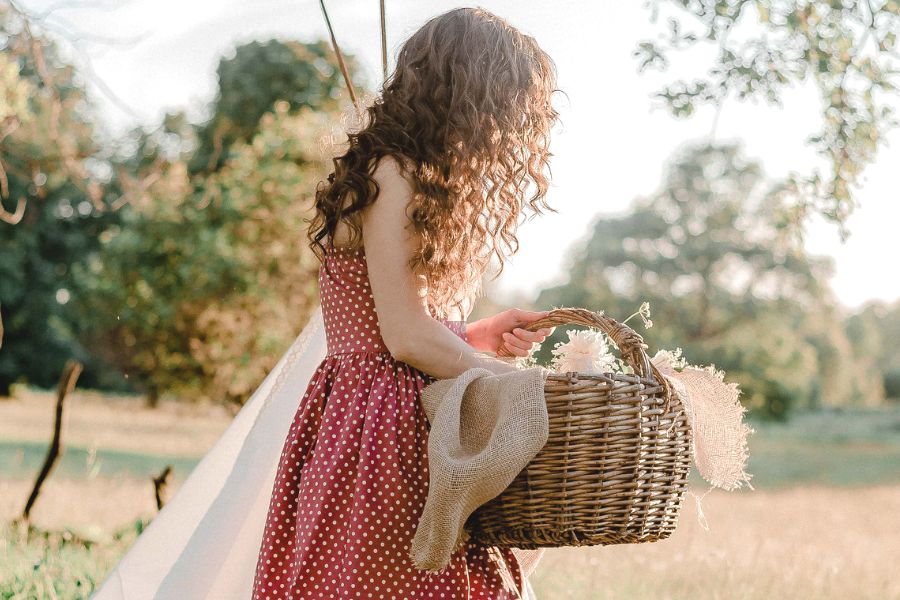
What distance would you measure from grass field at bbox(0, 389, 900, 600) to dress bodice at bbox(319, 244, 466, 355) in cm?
195

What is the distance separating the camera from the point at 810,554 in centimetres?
539

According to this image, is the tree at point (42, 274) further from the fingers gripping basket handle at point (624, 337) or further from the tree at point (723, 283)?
the fingers gripping basket handle at point (624, 337)

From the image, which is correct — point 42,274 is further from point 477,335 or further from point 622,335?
point 622,335

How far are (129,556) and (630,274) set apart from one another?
26.0m

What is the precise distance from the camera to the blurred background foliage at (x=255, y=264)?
11.9 metres

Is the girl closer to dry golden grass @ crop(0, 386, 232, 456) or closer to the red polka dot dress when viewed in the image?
the red polka dot dress

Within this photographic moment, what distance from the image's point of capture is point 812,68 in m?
3.99

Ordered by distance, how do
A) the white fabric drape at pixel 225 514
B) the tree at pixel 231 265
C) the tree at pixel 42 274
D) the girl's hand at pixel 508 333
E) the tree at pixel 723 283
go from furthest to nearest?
the tree at pixel 723 283
the tree at pixel 42 274
the tree at pixel 231 265
the white fabric drape at pixel 225 514
the girl's hand at pixel 508 333

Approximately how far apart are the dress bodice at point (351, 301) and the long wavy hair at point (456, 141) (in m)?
0.07

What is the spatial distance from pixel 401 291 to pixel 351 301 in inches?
9.2

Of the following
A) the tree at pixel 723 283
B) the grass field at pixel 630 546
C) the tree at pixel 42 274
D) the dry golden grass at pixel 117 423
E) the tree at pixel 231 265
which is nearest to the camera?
the grass field at pixel 630 546

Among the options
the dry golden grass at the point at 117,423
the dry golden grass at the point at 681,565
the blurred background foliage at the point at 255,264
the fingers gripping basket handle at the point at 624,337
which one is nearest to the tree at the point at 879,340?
the blurred background foliage at the point at 255,264

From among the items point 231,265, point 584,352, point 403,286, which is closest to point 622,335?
point 584,352

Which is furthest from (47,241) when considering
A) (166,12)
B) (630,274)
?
(630,274)
